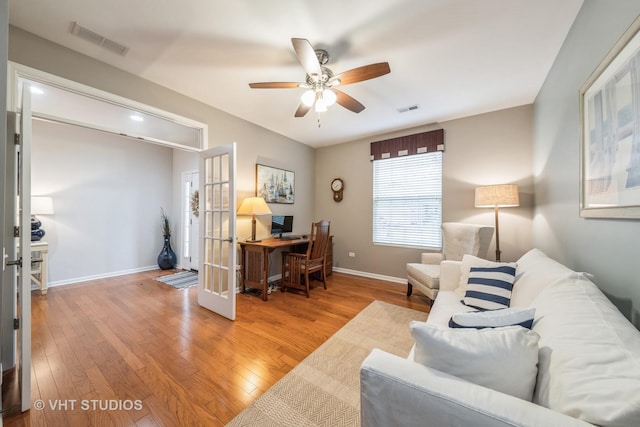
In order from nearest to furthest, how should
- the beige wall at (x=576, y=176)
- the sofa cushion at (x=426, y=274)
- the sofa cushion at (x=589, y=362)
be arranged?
the sofa cushion at (x=589, y=362)
the beige wall at (x=576, y=176)
the sofa cushion at (x=426, y=274)

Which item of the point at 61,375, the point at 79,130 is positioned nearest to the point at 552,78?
the point at 61,375

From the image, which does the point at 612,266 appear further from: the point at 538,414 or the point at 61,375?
the point at 61,375

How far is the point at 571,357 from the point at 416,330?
0.44 metres

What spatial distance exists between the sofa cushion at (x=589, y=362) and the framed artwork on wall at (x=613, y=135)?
0.52m

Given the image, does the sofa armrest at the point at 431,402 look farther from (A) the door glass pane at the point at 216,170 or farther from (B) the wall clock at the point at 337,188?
(B) the wall clock at the point at 337,188

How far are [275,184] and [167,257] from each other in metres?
2.74

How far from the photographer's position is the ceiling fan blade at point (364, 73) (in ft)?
5.63

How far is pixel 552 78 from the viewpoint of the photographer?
84.7 inches

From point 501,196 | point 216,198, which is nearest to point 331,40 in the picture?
point 216,198

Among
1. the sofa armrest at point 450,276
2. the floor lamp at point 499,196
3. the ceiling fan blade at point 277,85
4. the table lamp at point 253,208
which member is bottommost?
the sofa armrest at point 450,276

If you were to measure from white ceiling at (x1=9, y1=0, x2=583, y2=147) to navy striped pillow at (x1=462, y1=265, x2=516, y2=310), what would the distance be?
184cm

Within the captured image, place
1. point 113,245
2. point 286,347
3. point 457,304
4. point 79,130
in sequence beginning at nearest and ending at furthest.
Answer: point 457,304
point 286,347
point 79,130
point 113,245

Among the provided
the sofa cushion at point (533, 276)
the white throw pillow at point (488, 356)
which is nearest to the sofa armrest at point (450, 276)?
the sofa cushion at point (533, 276)

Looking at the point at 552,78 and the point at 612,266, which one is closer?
the point at 612,266
